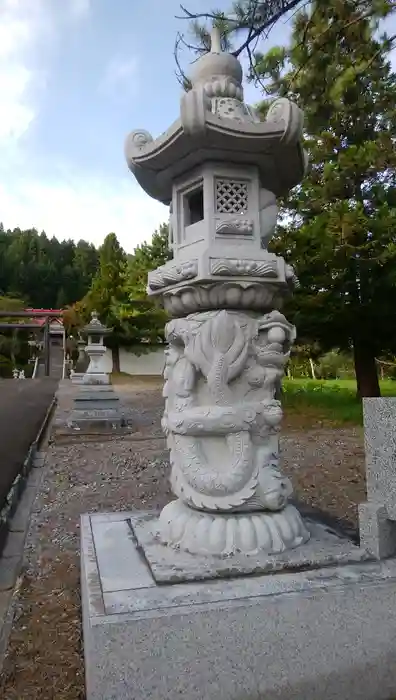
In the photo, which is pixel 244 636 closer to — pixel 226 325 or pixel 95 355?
pixel 226 325

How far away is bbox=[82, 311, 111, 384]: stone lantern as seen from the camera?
9.44 metres

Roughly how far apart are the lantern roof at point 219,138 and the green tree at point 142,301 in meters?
13.3

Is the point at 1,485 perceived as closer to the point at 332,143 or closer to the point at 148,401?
the point at 332,143

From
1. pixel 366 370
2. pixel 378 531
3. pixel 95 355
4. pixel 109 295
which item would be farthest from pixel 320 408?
pixel 109 295

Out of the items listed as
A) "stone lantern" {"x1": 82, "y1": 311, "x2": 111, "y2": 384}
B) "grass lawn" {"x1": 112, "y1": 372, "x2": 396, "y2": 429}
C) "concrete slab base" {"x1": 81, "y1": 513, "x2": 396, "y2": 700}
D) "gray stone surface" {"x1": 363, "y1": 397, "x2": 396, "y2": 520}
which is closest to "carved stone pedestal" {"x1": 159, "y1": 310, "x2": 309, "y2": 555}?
"concrete slab base" {"x1": 81, "y1": 513, "x2": 396, "y2": 700}

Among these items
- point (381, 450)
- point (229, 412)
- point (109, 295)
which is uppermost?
point (109, 295)

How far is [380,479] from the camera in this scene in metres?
2.33

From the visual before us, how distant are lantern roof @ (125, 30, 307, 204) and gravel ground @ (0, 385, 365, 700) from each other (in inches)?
96.1

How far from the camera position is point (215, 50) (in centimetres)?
281

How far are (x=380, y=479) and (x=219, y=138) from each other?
1.78 meters

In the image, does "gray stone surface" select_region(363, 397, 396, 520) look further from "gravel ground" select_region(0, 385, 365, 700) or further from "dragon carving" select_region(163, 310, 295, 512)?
"gravel ground" select_region(0, 385, 365, 700)

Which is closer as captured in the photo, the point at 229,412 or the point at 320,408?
the point at 229,412

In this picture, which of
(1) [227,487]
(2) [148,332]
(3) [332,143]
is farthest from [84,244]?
(1) [227,487]

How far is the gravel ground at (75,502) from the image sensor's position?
224 cm
